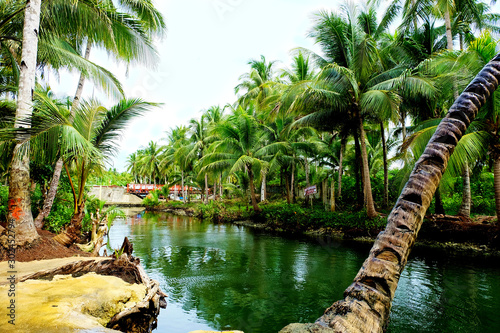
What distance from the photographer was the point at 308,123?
14.5 meters

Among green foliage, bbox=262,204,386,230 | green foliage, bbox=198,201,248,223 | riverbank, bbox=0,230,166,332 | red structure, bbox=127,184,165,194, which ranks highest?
red structure, bbox=127,184,165,194

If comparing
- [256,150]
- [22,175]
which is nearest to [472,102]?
[22,175]

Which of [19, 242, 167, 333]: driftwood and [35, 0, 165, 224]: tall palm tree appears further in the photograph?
[35, 0, 165, 224]: tall palm tree

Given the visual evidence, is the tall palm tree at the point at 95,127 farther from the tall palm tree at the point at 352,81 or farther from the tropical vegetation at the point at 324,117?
the tall palm tree at the point at 352,81

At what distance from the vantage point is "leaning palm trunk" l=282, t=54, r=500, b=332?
5.76 feet

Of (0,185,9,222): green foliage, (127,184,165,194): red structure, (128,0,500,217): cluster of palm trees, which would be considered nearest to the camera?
(0,185,9,222): green foliage

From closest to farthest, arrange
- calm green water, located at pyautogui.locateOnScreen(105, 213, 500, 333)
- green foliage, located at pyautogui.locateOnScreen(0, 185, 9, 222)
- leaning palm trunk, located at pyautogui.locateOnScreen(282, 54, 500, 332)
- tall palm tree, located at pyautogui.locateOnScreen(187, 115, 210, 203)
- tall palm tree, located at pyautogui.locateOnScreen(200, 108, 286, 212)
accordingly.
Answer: leaning palm trunk, located at pyautogui.locateOnScreen(282, 54, 500, 332) < calm green water, located at pyautogui.locateOnScreen(105, 213, 500, 333) < green foliage, located at pyautogui.locateOnScreen(0, 185, 9, 222) < tall palm tree, located at pyautogui.locateOnScreen(200, 108, 286, 212) < tall palm tree, located at pyautogui.locateOnScreen(187, 115, 210, 203)

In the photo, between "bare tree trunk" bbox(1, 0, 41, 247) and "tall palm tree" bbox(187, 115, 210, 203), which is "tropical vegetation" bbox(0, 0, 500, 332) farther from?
"tall palm tree" bbox(187, 115, 210, 203)

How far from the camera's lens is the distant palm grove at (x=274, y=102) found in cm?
529

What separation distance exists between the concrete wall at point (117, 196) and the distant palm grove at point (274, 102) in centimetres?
2286

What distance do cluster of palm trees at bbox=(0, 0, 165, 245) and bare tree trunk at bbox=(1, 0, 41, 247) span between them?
1cm

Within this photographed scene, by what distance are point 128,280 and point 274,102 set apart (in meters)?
13.5

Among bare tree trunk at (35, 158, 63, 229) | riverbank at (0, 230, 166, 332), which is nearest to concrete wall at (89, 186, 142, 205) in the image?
bare tree trunk at (35, 158, 63, 229)

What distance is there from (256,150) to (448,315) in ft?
50.3
